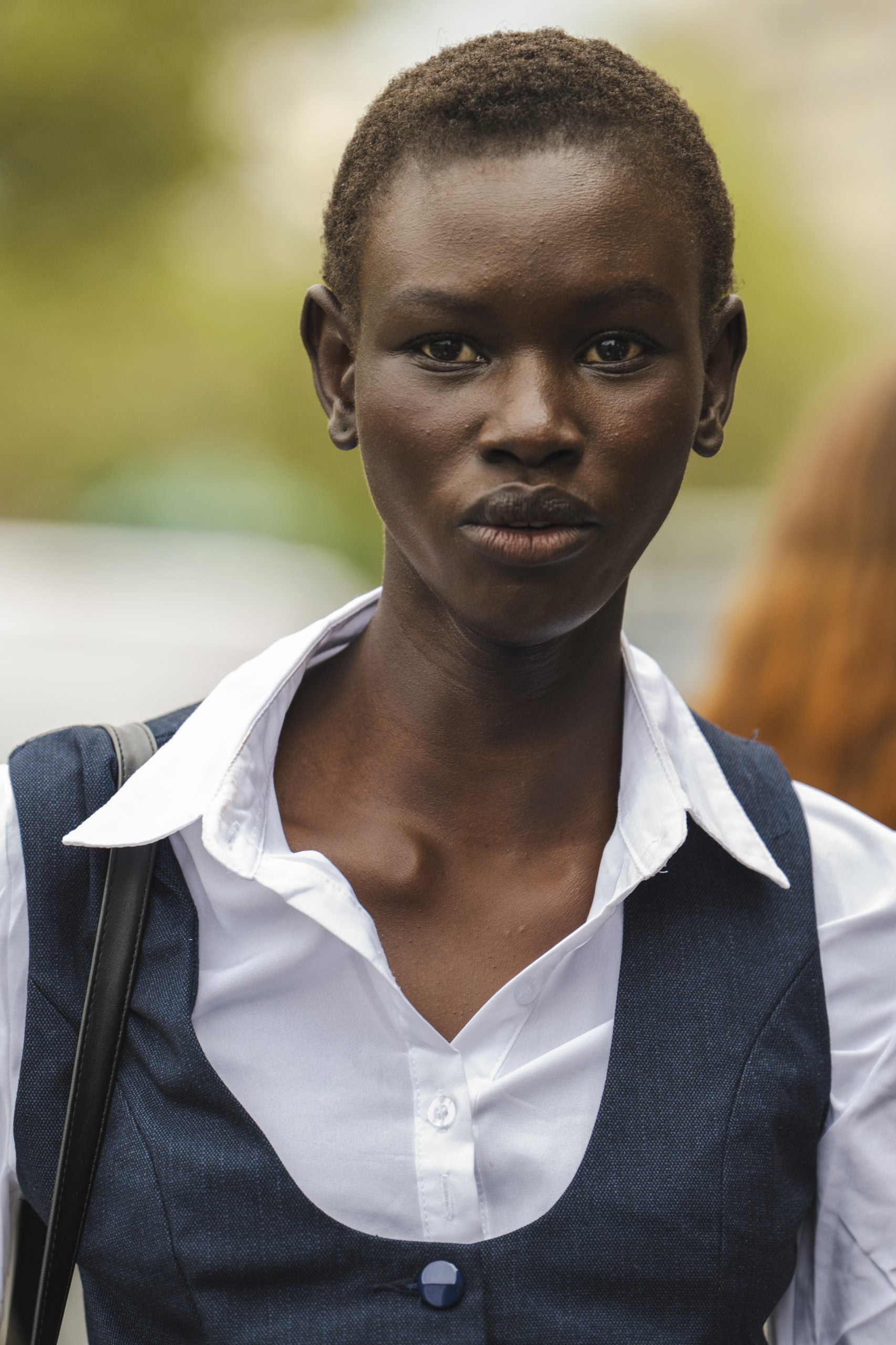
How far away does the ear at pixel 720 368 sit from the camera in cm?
180

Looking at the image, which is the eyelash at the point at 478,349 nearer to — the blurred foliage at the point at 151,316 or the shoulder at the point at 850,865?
the shoulder at the point at 850,865

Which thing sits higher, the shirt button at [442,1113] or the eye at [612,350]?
the eye at [612,350]

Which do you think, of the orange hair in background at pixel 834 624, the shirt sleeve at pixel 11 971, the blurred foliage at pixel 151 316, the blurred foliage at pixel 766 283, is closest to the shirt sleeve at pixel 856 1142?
the shirt sleeve at pixel 11 971

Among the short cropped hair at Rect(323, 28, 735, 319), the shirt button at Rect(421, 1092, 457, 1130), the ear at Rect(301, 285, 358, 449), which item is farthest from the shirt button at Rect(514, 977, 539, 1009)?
the short cropped hair at Rect(323, 28, 735, 319)

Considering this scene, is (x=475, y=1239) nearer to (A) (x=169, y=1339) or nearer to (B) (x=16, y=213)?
(A) (x=169, y=1339)

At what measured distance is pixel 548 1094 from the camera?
1640mm

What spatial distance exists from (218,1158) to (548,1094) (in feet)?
1.15

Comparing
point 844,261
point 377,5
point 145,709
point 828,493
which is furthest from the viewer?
point 844,261

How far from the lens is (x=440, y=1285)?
60.6 inches

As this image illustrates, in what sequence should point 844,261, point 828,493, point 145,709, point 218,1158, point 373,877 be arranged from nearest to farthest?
point 218,1158
point 373,877
point 828,493
point 145,709
point 844,261

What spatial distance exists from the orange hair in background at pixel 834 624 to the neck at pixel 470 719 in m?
1.10

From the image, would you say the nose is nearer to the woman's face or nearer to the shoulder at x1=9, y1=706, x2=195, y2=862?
the woman's face

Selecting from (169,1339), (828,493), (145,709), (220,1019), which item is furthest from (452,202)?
(145,709)

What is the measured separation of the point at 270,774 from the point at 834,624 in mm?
1438
